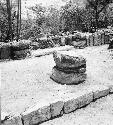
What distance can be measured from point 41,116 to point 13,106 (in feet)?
2.38

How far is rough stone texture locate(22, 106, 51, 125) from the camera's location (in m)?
5.04

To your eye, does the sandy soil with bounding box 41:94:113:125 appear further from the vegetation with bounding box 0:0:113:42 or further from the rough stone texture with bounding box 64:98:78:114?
the vegetation with bounding box 0:0:113:42

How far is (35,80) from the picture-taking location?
7254 millimetres

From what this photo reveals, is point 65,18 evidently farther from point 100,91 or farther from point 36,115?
point 36,115

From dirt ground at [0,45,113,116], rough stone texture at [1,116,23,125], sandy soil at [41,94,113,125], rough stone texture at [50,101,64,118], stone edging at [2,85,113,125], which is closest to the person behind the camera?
rough stone texture at [1,116,23,125]

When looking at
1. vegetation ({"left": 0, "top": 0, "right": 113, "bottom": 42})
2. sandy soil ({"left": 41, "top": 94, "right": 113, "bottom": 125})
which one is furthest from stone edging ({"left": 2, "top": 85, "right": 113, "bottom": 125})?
vegetation ({"left": 0, "top": 0, "right": 113, "bottom": 42})

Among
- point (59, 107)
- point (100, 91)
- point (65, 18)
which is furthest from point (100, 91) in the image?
point (65, 18)

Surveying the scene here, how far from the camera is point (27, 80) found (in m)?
7.26

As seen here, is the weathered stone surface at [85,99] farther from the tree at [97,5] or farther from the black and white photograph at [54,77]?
the tree at [97,5]

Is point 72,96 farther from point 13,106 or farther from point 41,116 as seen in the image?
point 13,106

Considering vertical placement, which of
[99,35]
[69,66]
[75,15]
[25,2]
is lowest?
[69,66]

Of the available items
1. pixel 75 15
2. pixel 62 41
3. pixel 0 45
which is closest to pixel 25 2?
pixel 75 15

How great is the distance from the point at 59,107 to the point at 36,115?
25.4 inches

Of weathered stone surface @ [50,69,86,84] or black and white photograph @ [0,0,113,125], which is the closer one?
black and white photograph @ [0,0,113,125]
